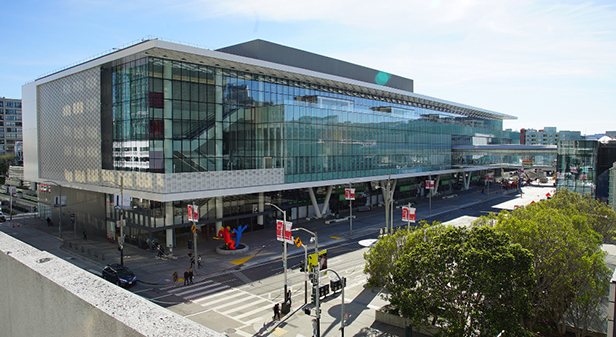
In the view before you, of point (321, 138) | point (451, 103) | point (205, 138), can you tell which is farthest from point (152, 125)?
point (451, 103)

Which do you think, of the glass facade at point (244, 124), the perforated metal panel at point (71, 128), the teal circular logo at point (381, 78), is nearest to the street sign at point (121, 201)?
the glass facade at point (244, 124)

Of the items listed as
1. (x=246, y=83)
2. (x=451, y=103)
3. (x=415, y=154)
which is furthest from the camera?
(x=451, y=103)

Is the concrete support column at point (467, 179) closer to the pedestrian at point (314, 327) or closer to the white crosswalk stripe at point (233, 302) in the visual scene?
the white crosswalk stripe at point (233, 302)

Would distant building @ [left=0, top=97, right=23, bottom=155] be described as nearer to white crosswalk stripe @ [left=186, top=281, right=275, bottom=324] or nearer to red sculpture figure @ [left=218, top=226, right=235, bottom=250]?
red sculpture figure @ [left=218, top=226, right=235, bottom=250]

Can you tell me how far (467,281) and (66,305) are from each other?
19052mm

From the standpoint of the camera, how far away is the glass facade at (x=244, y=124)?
44156 millimetres

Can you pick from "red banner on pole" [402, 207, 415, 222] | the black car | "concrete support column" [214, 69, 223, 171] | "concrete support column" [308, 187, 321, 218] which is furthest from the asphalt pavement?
"red banner on pole" [402, 207, 415, 222]

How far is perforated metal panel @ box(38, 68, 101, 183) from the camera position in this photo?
53000 mm

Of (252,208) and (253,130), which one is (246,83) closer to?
(253,130)

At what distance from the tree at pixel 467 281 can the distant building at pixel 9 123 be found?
177860 mm

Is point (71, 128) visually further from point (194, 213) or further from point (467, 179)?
point (467, 179)

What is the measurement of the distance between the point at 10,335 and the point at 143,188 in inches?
1530

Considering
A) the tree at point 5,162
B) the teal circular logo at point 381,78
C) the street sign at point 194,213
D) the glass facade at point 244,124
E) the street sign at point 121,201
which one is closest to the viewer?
the street sign at point 194,213

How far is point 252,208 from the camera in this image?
54125 millimetres
